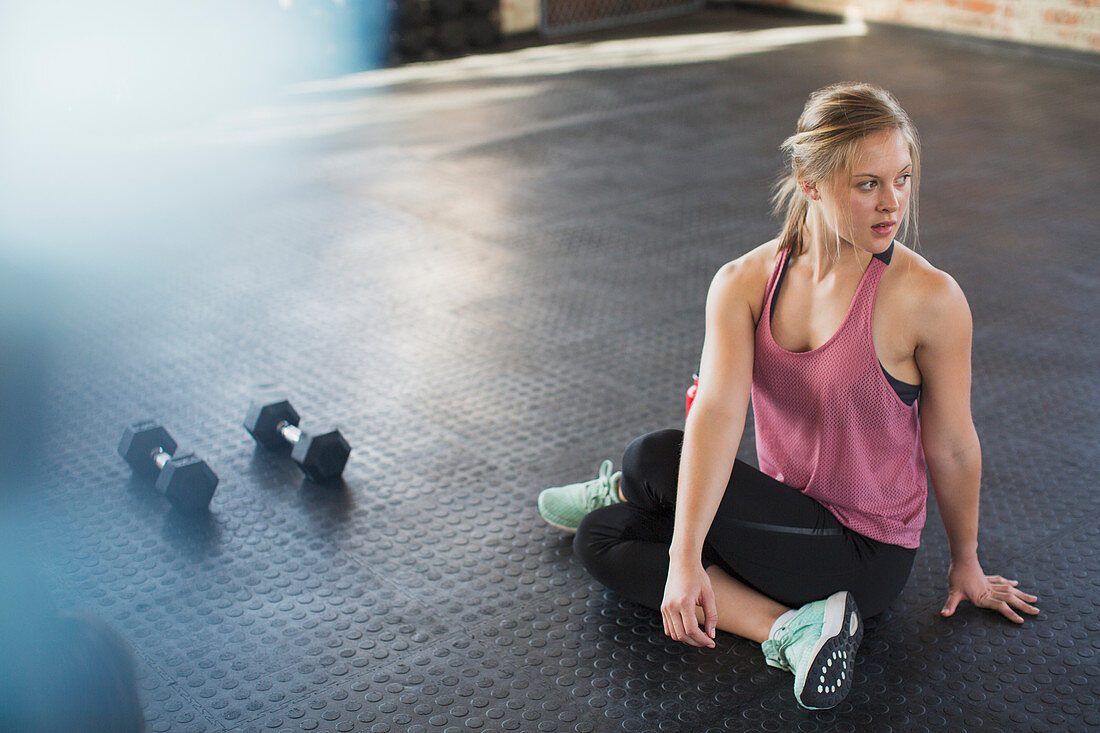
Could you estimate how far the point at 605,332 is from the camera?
266 cm

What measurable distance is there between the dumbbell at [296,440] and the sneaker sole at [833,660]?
0.97m

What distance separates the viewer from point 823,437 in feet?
4.86

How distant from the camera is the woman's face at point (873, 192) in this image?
1.29m

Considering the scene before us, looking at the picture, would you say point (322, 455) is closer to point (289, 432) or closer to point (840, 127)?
point (289, 432)

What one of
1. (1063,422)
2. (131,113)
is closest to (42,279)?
(131,113)

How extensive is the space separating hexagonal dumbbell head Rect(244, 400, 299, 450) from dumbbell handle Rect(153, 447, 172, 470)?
0.17 metres

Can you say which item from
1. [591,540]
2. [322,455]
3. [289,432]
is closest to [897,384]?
[591,540]

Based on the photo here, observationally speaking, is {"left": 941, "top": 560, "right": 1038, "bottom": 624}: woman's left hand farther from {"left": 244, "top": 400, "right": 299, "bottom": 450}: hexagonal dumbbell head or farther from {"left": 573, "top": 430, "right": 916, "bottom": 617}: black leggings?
{"left": 244, "top": 400, "right": 299, "bottom": 450}: hexagonal dumbbell head

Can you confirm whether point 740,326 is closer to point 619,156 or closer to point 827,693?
point 827,693

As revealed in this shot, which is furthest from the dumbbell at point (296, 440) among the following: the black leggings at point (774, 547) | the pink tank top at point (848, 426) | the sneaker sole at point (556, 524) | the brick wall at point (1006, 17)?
the brick wall at point (1006, 17)

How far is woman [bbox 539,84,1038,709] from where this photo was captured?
1.34m

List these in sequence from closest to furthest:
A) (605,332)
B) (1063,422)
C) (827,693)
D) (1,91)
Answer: (827,693) → (1063,422) → (605,332) → (1,91)

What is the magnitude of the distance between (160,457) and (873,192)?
4.58ft

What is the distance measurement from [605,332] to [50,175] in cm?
267
